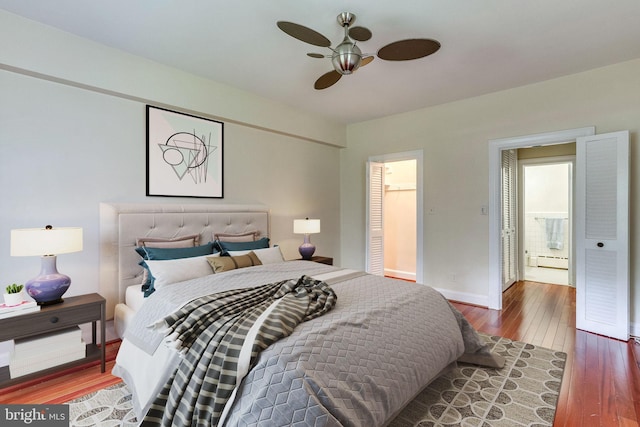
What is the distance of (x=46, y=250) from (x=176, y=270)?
2.77 ft

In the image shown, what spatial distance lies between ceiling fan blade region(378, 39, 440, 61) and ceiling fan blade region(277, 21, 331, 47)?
0.43 meters

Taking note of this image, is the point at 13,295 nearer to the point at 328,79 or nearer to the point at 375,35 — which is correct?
the point at 328,79

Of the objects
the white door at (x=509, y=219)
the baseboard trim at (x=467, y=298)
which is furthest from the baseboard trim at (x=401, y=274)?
the white door at (x=509, y=219)

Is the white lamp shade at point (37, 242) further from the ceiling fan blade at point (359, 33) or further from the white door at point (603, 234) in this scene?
the white door at point (603, 234)

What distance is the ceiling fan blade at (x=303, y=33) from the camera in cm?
183

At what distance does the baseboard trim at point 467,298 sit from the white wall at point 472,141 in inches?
1.0

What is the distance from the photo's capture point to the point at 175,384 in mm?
1562

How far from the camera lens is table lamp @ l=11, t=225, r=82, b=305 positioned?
2104mm

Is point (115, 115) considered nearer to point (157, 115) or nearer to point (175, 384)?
point (157, 115)

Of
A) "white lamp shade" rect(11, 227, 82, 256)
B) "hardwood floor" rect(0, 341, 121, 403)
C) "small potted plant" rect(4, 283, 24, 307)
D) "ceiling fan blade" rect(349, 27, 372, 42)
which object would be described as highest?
"ceiling fan blade" rect(349, 27, 372, 42)

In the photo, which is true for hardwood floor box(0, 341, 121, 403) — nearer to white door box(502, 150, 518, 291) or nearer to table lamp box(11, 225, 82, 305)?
table lamp box(11, 225, 82, 305)

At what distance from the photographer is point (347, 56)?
205 cm

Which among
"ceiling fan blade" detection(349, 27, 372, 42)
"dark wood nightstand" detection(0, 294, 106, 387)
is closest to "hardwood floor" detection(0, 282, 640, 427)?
"dark wood nightstand" detection(0, 294, 106, 387)

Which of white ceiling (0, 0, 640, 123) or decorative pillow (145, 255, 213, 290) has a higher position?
white ceiling (0, 0, 640, 123)
